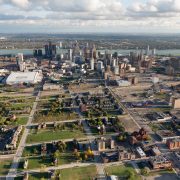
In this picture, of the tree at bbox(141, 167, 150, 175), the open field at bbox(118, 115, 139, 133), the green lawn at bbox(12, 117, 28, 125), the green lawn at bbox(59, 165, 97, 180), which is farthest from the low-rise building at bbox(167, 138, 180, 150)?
the green lawn at bbox(12, 117, 28, 125)

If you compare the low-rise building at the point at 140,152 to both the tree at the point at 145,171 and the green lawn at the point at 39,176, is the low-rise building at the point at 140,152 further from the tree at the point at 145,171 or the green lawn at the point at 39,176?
the green lawn at the point at 39,176

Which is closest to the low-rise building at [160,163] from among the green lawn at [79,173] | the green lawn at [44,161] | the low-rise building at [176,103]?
the green lawn at [79,173]

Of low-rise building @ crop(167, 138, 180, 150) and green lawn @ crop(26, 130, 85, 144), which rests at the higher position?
low-rise building @ crop(167, 138, 180, 150)

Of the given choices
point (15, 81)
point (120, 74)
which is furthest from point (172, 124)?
point (15, 81)

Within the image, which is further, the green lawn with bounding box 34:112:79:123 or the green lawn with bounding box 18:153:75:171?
the green lawn with bounding box 34:112:79:123

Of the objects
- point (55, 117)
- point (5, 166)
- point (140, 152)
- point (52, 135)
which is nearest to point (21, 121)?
point (55, 117)

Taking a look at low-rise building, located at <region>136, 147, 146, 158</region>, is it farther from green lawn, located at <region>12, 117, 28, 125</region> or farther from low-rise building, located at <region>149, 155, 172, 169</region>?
green lawn, located at <region>12, 117, 28, 125</region>

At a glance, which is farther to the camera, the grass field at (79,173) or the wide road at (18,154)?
the wide road at (18,154)
